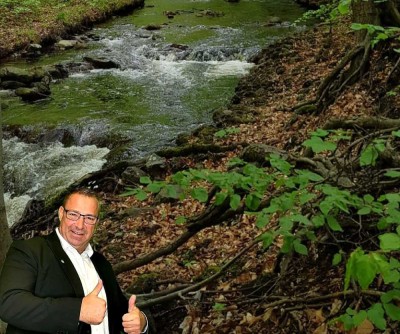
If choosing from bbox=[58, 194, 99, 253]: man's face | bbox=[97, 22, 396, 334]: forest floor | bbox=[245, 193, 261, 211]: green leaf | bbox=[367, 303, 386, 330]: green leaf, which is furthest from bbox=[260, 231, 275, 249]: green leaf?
bbox=[58, 194, 99, 253]: man's face

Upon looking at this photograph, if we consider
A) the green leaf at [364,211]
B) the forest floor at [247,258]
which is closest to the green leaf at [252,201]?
the green leaf at [364,211]

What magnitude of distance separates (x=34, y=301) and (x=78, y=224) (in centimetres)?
61

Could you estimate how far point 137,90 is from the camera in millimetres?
16891

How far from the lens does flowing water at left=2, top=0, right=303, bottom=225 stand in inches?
457

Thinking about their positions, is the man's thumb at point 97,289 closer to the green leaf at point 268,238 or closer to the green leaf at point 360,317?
the green leaf at point 268,238

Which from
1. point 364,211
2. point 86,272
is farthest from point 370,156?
point 86,272

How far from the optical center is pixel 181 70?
19.2m

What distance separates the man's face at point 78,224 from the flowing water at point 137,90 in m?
7.08

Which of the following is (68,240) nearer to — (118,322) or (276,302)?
(118,322)

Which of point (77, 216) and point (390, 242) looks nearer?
point (390, 242)

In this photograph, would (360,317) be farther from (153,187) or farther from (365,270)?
(153,187)

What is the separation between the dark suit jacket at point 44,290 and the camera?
2.54 m

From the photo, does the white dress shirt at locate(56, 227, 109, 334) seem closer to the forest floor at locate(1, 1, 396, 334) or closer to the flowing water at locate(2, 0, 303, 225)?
the forest floor at locate(1, 1, 396, 334)

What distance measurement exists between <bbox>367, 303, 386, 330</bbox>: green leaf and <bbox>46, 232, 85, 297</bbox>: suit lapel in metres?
1.76
